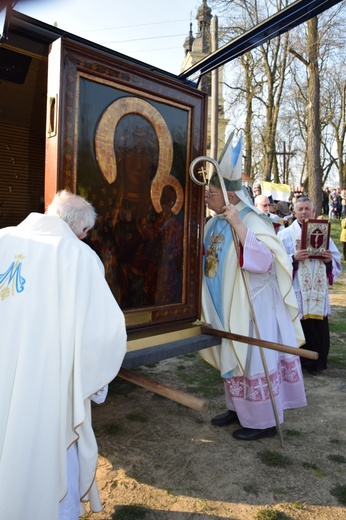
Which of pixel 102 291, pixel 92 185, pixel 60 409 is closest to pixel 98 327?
pixel 102 291

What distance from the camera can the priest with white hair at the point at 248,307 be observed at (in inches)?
134

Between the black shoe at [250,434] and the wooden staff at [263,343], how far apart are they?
77 cm

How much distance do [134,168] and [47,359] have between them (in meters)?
1.56

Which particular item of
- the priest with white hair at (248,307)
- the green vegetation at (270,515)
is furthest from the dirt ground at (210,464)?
the priest with white hair at (248,307)

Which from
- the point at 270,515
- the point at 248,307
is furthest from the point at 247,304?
the point at 270,515

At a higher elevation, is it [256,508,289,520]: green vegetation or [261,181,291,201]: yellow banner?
[261,181,291,201]: yellow banner

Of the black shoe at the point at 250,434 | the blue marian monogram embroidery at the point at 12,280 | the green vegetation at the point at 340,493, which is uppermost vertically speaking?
the blue marian monogram embroidery at the point at 12,280

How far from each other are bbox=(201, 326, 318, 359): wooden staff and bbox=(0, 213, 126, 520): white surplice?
1.18 metres

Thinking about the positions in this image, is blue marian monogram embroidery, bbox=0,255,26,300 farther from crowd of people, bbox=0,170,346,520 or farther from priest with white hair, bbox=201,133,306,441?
priest with white hair, bbox=201,133,306,441

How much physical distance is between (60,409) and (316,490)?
1754 mm

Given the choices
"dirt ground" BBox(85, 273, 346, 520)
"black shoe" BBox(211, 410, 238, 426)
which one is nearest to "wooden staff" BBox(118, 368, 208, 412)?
"dirt ground" BBox(85, 273, 346, 520)

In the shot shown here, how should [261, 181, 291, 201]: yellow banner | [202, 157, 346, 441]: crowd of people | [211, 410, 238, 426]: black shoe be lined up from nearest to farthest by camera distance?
1. [202, 157, 346, 441]: crowd of people
2. [211, 410, 238, 426]: black shoe
3. [261, 181, 291, 201]: yellow banner

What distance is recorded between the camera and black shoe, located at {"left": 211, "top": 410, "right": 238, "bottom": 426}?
3.68 meters

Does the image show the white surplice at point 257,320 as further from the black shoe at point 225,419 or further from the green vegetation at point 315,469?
the green vegetation at point 315,469
